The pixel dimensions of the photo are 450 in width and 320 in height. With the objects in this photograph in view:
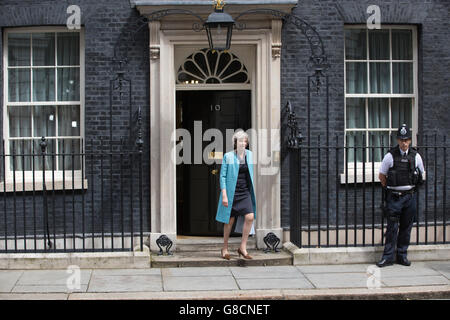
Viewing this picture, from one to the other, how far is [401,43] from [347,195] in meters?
2.69

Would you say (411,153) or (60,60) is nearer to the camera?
(411,153)

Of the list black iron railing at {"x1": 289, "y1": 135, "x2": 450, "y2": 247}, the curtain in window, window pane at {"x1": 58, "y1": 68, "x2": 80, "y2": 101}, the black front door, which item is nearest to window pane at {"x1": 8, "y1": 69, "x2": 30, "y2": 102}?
the curtain in window

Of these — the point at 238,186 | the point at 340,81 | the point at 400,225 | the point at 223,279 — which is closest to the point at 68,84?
the point at 238,186

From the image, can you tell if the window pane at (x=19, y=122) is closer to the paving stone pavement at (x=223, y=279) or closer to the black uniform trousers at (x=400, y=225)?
the paving stone pavement at (x=223, y=279)

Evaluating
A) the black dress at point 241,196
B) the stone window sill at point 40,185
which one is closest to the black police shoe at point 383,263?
the black dress at point 241,196

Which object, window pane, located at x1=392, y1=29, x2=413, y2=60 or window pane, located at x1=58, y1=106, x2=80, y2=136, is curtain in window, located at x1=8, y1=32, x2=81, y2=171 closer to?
window pane, located at x1=58, y1=106, x2=80, y2=136

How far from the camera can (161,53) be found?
10.2 meters

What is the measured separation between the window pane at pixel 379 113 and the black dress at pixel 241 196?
2588 mm

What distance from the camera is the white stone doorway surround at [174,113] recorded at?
33.5 ft

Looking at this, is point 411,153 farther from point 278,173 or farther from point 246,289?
point 246,289

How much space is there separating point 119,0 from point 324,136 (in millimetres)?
3611
